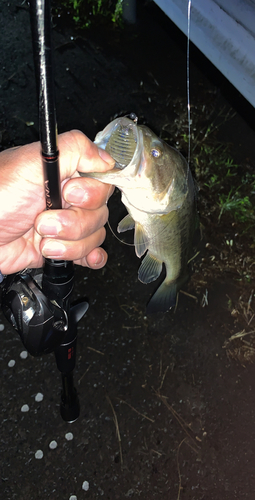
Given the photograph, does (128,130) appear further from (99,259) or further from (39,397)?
(39,397)

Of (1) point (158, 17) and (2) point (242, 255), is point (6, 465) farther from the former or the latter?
(1) point (158, 17)

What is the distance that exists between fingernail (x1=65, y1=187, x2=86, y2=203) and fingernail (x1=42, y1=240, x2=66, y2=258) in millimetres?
187

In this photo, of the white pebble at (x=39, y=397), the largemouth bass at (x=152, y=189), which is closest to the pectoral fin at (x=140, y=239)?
the largemouth bass at (x=152, y=189)

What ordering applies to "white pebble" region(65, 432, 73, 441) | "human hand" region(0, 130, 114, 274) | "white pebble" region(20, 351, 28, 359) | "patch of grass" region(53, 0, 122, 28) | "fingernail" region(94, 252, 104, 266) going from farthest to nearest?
"patch of grass" region(53, 0, 122, 28)
"white pebble" region(20, 351, 28, 359)
"white pebble" region(65, 432, 73, 441)
"fingernail" region(94, 252, 104, 266)
"human hand" region(0, 130, 114, 274)

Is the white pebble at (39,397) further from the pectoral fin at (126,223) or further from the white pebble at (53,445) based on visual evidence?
the pectoral fin at (126,223)

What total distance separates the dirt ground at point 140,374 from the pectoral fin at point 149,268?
875 mm

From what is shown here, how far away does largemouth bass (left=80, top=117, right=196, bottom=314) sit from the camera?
150 cm

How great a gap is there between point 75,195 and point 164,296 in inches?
40.8

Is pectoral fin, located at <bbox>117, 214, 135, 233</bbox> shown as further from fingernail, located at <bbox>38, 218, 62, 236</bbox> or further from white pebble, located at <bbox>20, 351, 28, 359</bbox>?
white pebble, located at <bbox>20, 351, 28, 359</bbox>

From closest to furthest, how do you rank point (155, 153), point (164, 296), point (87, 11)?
1. point (155, 153)
2. point (164, 296)
3. point (87, 11)

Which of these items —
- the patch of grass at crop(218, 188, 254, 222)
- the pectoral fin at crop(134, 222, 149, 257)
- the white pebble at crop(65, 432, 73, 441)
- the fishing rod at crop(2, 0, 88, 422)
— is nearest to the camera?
the fishing rod at crop(2, 0, 88, 422)

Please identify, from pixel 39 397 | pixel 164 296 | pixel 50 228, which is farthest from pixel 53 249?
pixel 39 397

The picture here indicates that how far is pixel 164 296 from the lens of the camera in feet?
7.63

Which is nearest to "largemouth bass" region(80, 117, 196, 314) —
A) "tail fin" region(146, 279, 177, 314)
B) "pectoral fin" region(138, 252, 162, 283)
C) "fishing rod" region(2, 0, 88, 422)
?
"pectoral fin" region(138, 252, 162, 283)
